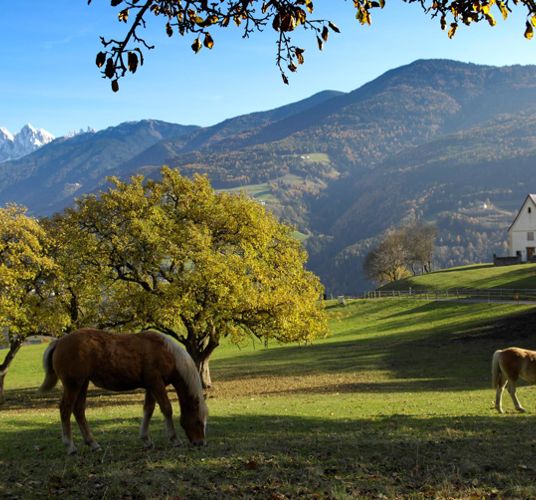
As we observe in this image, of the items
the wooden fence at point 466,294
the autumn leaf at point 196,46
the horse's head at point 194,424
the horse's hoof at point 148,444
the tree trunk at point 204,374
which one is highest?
the autumn leaf at point 196,46

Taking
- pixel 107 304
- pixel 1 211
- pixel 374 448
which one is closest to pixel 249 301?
pixel 107 304

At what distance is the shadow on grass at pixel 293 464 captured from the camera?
8.77m

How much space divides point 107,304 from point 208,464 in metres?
Result: 23.6

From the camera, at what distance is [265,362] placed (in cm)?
4912

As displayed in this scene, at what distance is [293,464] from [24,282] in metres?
27.5

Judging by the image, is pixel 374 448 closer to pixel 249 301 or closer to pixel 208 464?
pixel 208 464

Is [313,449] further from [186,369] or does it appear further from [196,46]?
[196,46]

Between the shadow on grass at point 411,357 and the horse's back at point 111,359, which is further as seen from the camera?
the shadow on grass at point 411,357

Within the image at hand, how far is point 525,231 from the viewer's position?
10738 cm

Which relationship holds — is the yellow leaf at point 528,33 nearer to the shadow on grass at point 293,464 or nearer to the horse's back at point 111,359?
the shadow on grass at point 293,464

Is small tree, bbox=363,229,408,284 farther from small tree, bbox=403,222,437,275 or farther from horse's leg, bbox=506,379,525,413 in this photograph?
horse's leg, bbox=506,379,525,413

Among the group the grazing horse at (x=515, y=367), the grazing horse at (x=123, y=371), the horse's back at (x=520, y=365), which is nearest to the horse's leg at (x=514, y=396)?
the grazing horse at (x=515, y=367)

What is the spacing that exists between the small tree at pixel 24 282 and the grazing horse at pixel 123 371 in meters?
20.5

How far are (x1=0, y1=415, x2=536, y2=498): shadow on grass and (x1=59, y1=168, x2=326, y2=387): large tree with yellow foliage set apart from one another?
14916 millimetres
